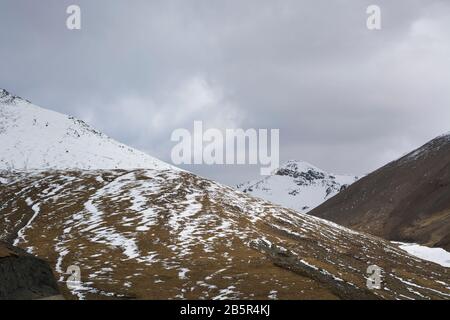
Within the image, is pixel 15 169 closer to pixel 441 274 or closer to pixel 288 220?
pixel 288 220

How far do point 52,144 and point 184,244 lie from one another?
101 meters

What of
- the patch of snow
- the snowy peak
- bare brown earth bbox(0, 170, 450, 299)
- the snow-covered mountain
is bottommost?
the patch of snow

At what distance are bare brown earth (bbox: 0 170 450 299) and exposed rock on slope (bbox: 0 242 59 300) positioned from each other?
15601 mm

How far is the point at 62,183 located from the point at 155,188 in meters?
23.7

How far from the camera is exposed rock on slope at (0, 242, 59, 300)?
1156 inches

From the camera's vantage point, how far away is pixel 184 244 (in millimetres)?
70625

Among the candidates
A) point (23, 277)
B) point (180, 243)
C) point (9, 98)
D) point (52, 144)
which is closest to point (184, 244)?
point (180, 243)

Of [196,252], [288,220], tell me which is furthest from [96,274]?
[288,220]

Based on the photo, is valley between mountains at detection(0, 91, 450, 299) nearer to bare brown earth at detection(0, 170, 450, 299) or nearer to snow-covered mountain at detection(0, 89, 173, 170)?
bare brown earth at detection(0, 170, 450, 299)

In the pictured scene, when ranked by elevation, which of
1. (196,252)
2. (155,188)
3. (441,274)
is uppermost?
(155,188)

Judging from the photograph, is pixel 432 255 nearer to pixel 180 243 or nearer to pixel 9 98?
pixel 180 243

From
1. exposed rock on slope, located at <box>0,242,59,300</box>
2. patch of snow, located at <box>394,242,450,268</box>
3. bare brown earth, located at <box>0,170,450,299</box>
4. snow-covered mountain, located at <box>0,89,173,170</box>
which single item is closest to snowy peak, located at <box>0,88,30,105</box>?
snow-covered mountain, located at <box>0,89,173,170</box>

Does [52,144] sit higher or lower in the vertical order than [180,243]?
higher
